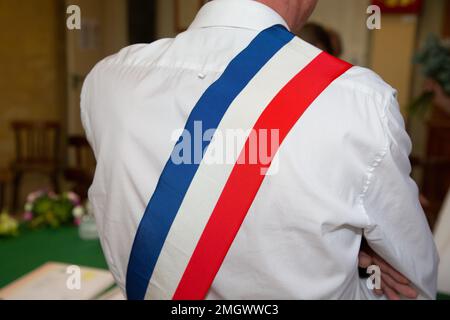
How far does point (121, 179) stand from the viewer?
0.74 m

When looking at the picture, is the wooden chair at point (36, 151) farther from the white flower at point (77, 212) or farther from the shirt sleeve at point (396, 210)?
the shirt sleeve at point (396, 210)

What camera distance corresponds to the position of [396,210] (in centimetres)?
67

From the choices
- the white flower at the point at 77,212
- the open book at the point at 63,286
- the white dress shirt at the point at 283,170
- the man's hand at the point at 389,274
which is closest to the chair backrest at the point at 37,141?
the white flower at the point at 77,212

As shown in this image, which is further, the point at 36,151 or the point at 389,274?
the point at 36,151

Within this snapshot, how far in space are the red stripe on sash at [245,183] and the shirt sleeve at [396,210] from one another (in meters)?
0.10

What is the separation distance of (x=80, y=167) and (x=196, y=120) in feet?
8.50

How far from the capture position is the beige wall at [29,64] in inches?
166

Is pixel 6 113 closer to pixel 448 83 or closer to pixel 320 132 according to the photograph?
pixel 448 83

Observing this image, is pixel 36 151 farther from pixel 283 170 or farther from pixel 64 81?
pixel 283 170

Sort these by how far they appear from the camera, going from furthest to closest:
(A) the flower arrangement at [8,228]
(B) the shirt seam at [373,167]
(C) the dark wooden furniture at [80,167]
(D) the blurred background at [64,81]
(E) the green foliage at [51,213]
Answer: (D) the blurred background at [64,81] → (C) the dark wooden furniture at [80,167] → (E) the green foliage at [51,213] → (A) the flower arrangement at [8,228] → (B) the shirt seam at [373,167]

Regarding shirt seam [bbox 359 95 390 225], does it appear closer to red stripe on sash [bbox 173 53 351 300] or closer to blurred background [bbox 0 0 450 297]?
red stripe on sash [bbox 173 53 351 300]

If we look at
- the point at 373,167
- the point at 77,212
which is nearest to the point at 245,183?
the point at 373,167

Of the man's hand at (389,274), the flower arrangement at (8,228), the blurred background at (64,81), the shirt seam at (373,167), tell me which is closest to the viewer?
the shirt seam at (373,167)
